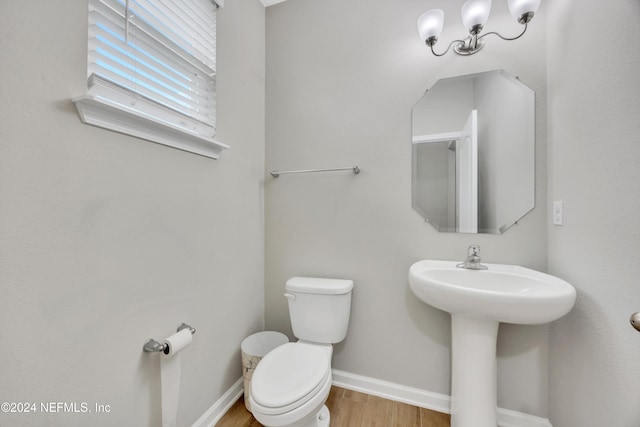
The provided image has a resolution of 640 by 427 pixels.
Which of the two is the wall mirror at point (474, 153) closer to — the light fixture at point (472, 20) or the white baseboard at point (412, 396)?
the light fixture at point (472, 20)

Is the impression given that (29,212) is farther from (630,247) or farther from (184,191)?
(630,247)

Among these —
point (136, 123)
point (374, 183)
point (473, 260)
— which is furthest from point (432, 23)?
point (136, 123)

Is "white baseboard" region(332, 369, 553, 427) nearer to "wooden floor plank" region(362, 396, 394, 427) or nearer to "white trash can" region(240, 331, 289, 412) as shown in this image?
"wooden floor plank" region(362, 396, 394, 427)

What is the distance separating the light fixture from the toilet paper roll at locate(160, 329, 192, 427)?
185 cm

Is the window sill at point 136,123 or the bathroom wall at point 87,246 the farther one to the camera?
the window sill at point 136,123

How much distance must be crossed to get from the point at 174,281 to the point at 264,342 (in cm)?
81

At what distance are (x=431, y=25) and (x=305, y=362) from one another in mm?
1806

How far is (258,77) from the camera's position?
67.6 inches

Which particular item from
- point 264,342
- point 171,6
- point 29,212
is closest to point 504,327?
point 264,342

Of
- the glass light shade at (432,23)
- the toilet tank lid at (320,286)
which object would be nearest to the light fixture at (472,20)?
the glass light shade at (432,23)

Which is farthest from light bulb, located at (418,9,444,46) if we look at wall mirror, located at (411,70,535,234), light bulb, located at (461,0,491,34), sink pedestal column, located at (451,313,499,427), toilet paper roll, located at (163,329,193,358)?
toilet paper roll, located at (163,329,193,358)

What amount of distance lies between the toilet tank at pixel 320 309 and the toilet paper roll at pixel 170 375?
62 centimetres

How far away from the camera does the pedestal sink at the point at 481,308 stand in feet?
3.00

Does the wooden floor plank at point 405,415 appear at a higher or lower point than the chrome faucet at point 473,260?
lower
